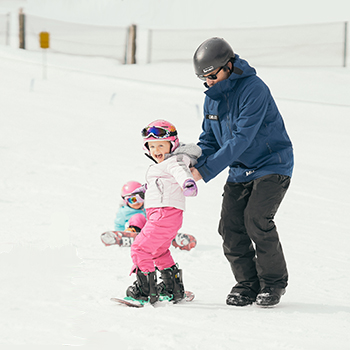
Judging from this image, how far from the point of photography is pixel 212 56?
12.5 feet

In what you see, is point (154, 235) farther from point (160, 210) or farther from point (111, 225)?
point (111, 225)

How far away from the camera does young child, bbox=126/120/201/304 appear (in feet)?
12.2

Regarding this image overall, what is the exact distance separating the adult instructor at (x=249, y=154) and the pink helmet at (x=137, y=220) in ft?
6.97

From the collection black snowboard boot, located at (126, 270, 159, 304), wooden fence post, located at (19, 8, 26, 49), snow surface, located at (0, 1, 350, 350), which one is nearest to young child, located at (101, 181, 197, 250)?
snow surface, located at (0, 1, 350, 350)

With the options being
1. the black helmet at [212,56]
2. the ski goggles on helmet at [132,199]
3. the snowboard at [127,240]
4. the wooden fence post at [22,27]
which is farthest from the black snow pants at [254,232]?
the wooden fence post at [22,27]

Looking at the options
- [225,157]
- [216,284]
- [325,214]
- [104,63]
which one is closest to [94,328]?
[225,157]

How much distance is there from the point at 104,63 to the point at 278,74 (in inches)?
310

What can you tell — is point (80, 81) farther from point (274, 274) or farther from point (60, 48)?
→ point (274, 274)

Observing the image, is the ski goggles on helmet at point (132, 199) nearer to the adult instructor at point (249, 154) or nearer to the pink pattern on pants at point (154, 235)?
the adult instructor at point (249, 154)

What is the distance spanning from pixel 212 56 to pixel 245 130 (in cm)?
56

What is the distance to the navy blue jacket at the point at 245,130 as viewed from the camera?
373cm

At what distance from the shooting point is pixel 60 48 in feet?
95.9

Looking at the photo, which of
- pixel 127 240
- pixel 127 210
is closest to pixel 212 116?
pixel 127 240

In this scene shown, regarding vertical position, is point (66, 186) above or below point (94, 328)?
below
